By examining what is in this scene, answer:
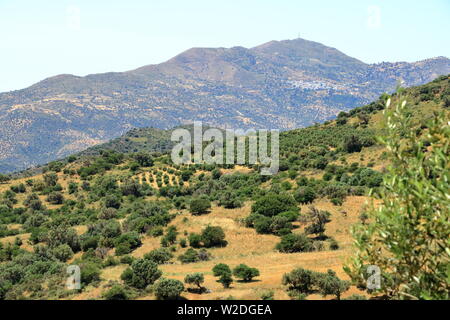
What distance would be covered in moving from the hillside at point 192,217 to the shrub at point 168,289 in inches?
43.7

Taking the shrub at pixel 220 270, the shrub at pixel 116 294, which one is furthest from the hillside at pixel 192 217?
the shrub at pixel 220 270

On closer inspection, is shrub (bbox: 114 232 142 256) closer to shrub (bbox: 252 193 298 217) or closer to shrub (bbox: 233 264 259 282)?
shrub (bbox: 252 193 298 217)

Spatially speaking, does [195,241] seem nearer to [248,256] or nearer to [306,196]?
[248,256]

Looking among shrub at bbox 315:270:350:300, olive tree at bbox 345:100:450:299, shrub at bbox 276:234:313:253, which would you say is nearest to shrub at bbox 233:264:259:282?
shrub at bbox 315:270:350:300

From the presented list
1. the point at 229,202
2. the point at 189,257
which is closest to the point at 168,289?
the point at 189,257

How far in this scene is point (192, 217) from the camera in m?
44.1

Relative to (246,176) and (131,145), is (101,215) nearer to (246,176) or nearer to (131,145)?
(246,176)

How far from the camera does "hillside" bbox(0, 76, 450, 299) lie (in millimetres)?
26656

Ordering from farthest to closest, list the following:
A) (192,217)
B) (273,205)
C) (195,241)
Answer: (192,217)
(273,205)
(195,241)

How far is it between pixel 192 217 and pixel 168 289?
22857mm

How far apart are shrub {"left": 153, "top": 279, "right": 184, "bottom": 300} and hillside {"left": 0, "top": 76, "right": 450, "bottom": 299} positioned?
1.11m

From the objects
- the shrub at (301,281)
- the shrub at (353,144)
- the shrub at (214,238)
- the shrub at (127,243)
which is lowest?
the shrub at (127,243)

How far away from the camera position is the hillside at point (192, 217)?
2666cm

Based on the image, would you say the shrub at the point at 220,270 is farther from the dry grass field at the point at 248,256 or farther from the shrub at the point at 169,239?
the shrub at the point at 169,239
